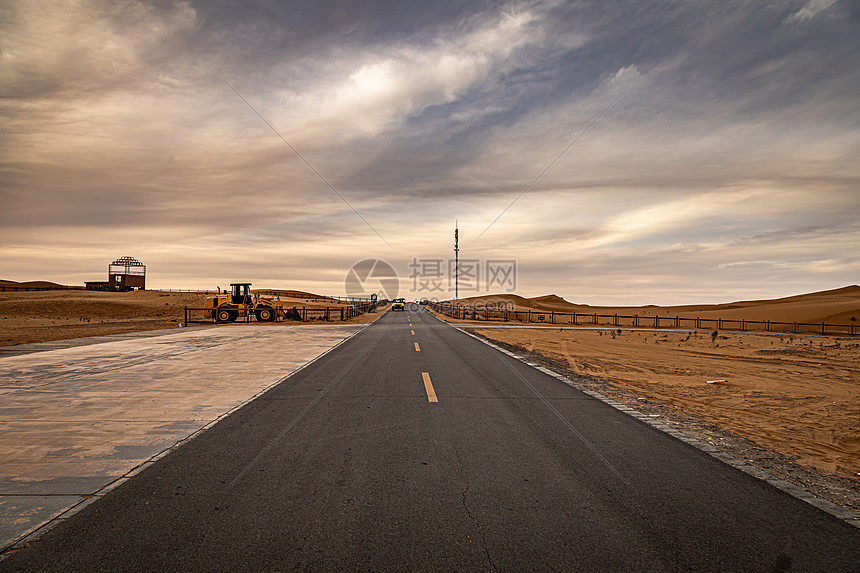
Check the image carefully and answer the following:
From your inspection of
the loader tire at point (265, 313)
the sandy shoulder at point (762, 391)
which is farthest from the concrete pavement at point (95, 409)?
the loader tire at point (265, 313)

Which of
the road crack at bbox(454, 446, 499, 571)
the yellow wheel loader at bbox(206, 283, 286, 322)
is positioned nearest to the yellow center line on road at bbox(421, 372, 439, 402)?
the road crack at bbox(454, 446, 499, 571)

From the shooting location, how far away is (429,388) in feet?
33.0

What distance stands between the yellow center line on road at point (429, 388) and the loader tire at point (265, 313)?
30.7 meters

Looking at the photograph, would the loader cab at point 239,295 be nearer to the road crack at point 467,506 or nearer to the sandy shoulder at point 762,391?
the sandy shoulder at point 762,391

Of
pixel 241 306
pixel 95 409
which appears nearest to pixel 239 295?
pixel 241 306

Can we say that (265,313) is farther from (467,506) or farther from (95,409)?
(467,506)

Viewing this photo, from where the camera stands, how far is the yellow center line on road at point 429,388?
895 cm

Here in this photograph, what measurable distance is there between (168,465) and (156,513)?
4.46 ft

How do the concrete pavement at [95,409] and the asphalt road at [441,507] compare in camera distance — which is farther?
the concrete pavement at [95,409]

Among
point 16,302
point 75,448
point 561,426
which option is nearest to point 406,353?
point 561,426

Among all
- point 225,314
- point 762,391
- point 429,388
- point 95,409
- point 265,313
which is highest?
point 265,313

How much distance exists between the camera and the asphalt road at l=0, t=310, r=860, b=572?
11.1 feet

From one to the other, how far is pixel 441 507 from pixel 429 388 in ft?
19.4

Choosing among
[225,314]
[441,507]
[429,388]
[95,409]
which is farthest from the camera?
[225,314]
